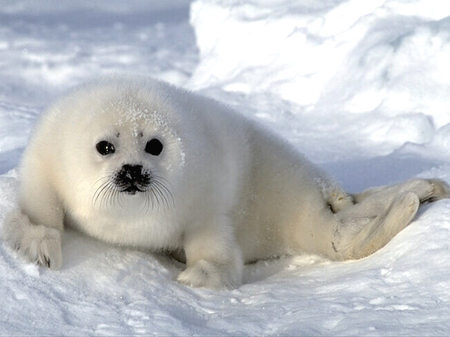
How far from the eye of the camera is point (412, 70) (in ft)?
17.9

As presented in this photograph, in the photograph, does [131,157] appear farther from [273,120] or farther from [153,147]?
[273,120]

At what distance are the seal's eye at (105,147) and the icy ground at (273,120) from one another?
1.12 feet

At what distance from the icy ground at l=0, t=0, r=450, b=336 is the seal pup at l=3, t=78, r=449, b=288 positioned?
0.08 metres

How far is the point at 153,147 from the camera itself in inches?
113

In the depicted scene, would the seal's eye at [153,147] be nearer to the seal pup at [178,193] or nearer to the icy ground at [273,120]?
the seal pup at [178,193]

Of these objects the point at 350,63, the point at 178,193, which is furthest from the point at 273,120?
the point at 178,193

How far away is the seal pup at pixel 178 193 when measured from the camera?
284cm

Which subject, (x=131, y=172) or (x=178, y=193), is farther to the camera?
(x=178, y=193)

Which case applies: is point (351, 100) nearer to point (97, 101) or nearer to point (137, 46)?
point (97, 101)

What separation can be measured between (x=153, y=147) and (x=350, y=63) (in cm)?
318

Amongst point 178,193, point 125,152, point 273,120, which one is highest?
point 273,120

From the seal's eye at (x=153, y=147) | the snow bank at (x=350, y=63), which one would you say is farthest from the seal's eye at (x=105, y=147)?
the snow bank at (x=350, y=63)

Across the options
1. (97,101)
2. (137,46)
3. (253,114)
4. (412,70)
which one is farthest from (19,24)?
(97,101)

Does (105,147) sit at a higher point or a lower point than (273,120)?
lower
